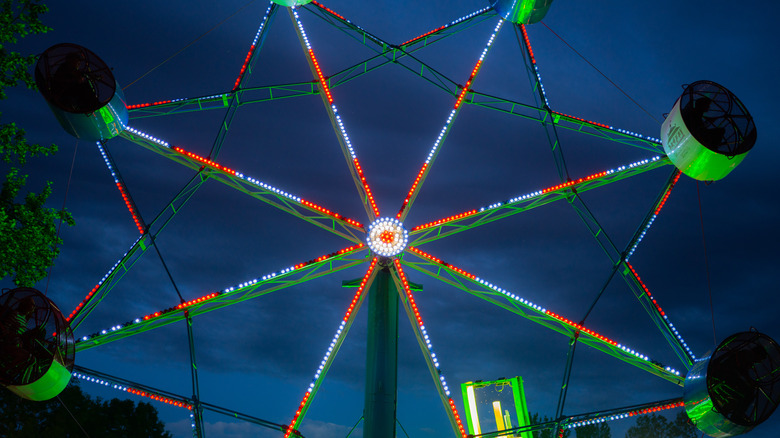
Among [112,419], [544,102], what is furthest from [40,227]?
[112,419]

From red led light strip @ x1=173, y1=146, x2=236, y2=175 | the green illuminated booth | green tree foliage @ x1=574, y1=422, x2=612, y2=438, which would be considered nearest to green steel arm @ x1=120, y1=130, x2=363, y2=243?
red led light strip @ x1=173, y1=146, x2=236, y2=175

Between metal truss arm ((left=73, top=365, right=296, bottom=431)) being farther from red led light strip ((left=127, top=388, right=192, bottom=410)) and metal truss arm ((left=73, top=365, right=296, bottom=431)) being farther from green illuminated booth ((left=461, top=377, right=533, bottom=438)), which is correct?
green illuminated booth ((left=461, top=377, right=533, bottom=438))

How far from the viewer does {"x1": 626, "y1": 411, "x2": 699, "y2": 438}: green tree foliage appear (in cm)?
4778

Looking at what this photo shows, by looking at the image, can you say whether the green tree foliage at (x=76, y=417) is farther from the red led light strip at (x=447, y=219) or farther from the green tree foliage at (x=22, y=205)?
the red led light strip at (x=447, y=219)

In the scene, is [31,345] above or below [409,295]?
below

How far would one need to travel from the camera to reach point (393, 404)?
1462cm

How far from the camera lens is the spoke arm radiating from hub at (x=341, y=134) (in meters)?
15.6

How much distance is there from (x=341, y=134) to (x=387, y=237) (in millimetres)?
2818

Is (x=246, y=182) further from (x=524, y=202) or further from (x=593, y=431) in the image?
(x=593, y=431)

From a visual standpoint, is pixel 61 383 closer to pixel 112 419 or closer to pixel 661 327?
pixel 661 327

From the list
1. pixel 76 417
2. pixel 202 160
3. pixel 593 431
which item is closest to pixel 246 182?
pixel 202 160

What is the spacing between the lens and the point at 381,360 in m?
14.9

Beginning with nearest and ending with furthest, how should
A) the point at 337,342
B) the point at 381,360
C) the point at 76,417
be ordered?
1. the point at 337,342
2. the point at 381,360
3. the point at 76,417

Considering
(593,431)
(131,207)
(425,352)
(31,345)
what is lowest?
(31,345)
